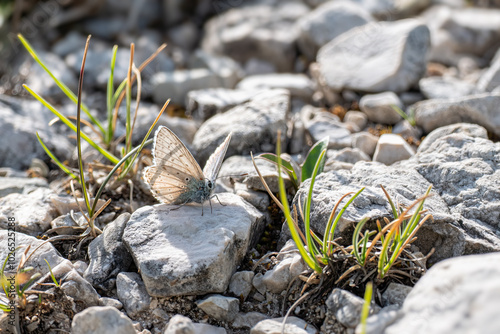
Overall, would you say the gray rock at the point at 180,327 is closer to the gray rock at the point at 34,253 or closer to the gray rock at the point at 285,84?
the gray rock at the point at 34,253

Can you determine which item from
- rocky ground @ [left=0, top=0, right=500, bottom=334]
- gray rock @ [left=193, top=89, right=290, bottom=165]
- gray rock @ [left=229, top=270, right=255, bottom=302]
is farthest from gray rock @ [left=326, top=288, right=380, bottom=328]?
gray rock @ [left=193, top=89, right=290, bottom=165]

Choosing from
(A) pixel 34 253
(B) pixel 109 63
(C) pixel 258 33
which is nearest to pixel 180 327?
(A) pixel 34 253

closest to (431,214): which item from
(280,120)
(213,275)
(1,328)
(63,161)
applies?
(213,275)

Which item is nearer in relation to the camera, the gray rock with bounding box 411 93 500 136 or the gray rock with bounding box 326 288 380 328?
the gray rock with bounding box 326 288 380 328

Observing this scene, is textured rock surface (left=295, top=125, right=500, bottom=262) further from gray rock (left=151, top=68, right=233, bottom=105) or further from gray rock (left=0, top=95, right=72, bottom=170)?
gray rock (left=151, top=68, right=233, bottom=105)

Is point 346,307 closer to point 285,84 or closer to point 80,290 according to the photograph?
point 80,290

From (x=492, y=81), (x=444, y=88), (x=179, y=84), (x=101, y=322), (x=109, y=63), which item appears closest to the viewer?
(x=101, y=322)
